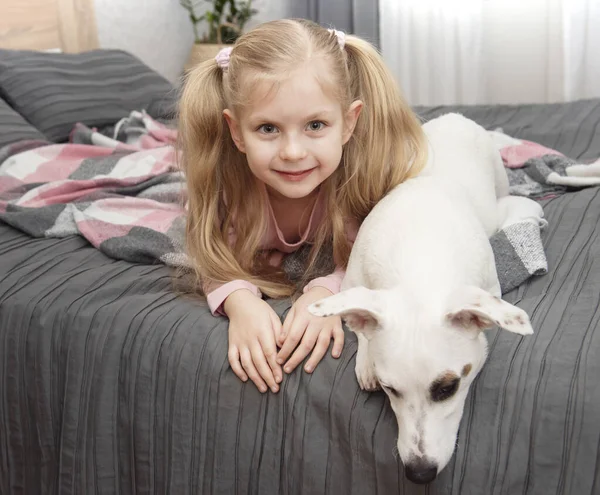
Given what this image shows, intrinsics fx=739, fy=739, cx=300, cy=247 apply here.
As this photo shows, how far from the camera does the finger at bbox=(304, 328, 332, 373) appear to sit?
3.66 feet

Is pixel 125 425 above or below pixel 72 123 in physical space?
below

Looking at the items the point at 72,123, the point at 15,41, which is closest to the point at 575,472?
the point at 72,123

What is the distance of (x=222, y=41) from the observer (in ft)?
12.2

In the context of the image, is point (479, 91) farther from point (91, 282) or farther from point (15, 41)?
point (91, 282)

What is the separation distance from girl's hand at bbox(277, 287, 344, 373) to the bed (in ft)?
0.06

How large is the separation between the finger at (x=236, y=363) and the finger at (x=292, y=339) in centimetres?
6

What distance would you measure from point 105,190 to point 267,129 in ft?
2.18

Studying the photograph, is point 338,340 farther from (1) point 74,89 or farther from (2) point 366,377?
(1) point 74,89

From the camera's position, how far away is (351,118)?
144 cm

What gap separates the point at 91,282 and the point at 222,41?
2.59 meters

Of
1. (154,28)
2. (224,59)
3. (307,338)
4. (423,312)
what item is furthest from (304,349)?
(154,28)

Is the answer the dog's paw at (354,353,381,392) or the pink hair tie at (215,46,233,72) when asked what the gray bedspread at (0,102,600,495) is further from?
the pink hair tie at (215,46,233,72)

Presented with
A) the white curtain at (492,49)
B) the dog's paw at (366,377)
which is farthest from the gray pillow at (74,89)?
the white curtain at (492,49)

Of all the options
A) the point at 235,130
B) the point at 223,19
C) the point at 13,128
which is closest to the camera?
the point at 235,130
